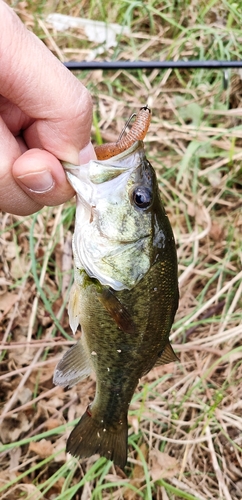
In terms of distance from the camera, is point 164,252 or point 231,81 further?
point 231,81

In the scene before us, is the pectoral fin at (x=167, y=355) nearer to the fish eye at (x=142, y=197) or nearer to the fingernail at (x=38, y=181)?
the fish eye at (x=142, y=197)

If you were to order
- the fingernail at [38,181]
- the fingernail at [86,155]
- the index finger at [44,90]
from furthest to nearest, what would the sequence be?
the fingernail at [86,155] < the fingernail at [38,181] < the index finger at [44,90]

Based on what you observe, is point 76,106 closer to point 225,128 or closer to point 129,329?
point 129,329

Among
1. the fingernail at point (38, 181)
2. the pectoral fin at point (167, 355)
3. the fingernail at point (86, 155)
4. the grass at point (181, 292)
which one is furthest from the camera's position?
the grass at point (181, 292)

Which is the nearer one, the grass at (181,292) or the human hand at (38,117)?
the human hand at (38,117)

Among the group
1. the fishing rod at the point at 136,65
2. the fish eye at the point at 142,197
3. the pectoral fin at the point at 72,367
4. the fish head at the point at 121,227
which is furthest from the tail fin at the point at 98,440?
the fishing rod at the point at 136,65

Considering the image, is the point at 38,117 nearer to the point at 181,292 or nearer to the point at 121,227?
the point at 121,227

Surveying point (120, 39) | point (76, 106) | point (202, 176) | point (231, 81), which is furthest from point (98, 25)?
point (76, 106)
